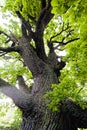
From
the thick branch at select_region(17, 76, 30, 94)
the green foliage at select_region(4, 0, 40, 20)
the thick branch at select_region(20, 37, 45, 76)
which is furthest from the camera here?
the thick branch at select_region(17, 76, 30, 94)

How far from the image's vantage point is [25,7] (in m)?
6.78

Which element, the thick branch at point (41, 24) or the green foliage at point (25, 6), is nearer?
the thick branch at point (41, 24)

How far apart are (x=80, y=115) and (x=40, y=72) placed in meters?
1.89

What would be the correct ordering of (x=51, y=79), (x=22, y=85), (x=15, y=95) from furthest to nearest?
(x=22, y=85), (x=51, y=79), (x=15, y=95)

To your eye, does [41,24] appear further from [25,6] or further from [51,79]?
[51,79]

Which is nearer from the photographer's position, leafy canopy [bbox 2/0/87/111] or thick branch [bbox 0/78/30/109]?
leafy canopy [bbox 2/0/87/111]

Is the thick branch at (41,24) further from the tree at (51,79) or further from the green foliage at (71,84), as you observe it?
the green foliage at (71,84)

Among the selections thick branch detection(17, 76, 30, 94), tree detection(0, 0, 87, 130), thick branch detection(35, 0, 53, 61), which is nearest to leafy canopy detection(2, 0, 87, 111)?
tree detection(0, 0, 87, 130)

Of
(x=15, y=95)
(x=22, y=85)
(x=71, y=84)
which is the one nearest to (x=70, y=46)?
(x=71, y=84)

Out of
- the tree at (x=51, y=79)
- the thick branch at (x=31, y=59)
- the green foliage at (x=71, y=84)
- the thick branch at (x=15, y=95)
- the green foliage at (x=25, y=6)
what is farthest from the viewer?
the thick branch at (x=31, y=59)

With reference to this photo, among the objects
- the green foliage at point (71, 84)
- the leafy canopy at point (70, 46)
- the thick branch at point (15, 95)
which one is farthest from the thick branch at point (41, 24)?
the green foliage at point (71, 84)

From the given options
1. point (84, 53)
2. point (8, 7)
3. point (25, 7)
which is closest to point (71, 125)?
point (84, 53)

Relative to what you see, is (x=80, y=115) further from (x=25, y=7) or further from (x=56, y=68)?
(x=25, y=7)

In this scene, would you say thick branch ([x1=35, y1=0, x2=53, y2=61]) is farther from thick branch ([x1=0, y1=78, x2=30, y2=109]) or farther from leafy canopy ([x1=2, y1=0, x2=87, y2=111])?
thick branch ([x1=0, y1=78, x2=30, y2=109])
